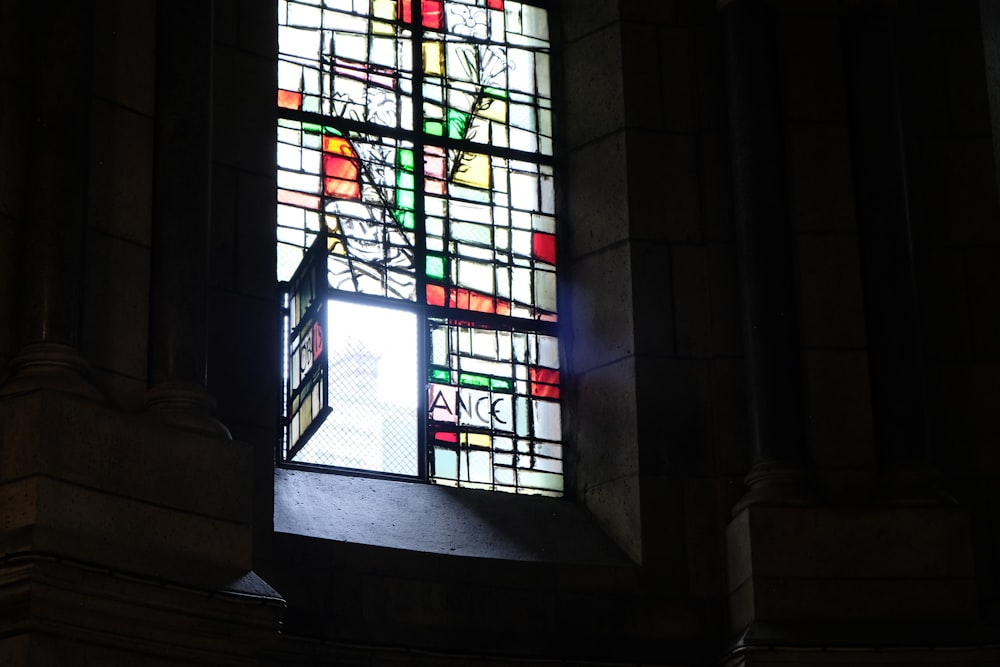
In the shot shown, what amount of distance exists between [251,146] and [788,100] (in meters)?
2.84

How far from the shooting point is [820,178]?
37.0ft

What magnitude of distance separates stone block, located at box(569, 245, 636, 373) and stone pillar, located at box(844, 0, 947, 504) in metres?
1.19

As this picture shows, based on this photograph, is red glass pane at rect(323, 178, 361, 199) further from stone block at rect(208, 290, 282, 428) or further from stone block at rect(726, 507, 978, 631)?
stone block at rect(726, 507, 978, 631)

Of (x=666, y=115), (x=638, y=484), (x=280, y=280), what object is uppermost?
(x=666, y=115)

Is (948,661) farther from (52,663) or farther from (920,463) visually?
(52,663)

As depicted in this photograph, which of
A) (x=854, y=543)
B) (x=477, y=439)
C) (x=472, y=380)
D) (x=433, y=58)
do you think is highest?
(x=433, y=58)

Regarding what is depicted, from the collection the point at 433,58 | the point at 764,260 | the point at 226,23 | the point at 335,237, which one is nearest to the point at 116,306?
the point at 226,23

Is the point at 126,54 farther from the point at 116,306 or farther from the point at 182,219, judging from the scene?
the point at 116,306

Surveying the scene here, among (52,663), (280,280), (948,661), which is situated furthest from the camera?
(280,280)

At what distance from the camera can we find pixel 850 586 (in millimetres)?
10344

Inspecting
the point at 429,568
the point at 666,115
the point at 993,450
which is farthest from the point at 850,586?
the point at 666,115

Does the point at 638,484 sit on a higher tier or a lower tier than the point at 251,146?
lower

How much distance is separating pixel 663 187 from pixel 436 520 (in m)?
2.15

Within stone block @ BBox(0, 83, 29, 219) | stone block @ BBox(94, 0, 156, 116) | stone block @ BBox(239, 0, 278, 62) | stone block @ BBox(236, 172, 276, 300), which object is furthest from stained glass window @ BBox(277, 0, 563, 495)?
stone block @ BBox(0, 83, 29, 219)
